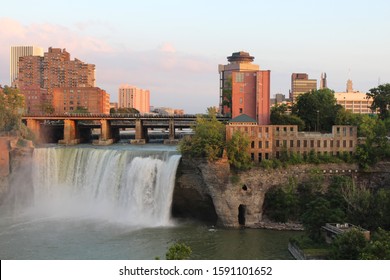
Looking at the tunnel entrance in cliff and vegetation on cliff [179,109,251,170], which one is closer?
the tunnel entrance in cliff

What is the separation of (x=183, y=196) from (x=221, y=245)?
408 inches

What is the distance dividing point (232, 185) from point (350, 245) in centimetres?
1694

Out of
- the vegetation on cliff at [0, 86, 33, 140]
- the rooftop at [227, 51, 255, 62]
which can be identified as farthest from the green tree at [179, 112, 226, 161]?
the rooftop at [227, 51, 255, 62]

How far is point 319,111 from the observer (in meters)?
68.6

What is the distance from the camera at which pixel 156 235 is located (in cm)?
4453

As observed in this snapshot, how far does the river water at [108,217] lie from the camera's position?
40125mm

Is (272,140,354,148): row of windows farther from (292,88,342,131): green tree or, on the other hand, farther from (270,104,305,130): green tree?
(292,88,342,131): green tree

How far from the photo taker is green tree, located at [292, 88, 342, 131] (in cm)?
6875

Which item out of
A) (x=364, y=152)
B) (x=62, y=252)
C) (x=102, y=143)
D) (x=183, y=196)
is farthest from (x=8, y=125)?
(x=364, y=152)

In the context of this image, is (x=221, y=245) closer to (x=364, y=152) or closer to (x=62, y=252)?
(x=62, y=252)

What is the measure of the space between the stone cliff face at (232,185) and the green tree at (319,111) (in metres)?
18.7

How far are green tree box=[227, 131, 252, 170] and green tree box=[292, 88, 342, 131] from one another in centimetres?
2177

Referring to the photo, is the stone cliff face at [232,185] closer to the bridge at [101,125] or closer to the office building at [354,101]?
the bridge at [101,125]

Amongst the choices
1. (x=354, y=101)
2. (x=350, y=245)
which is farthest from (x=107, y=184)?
(x=354, y=101)
